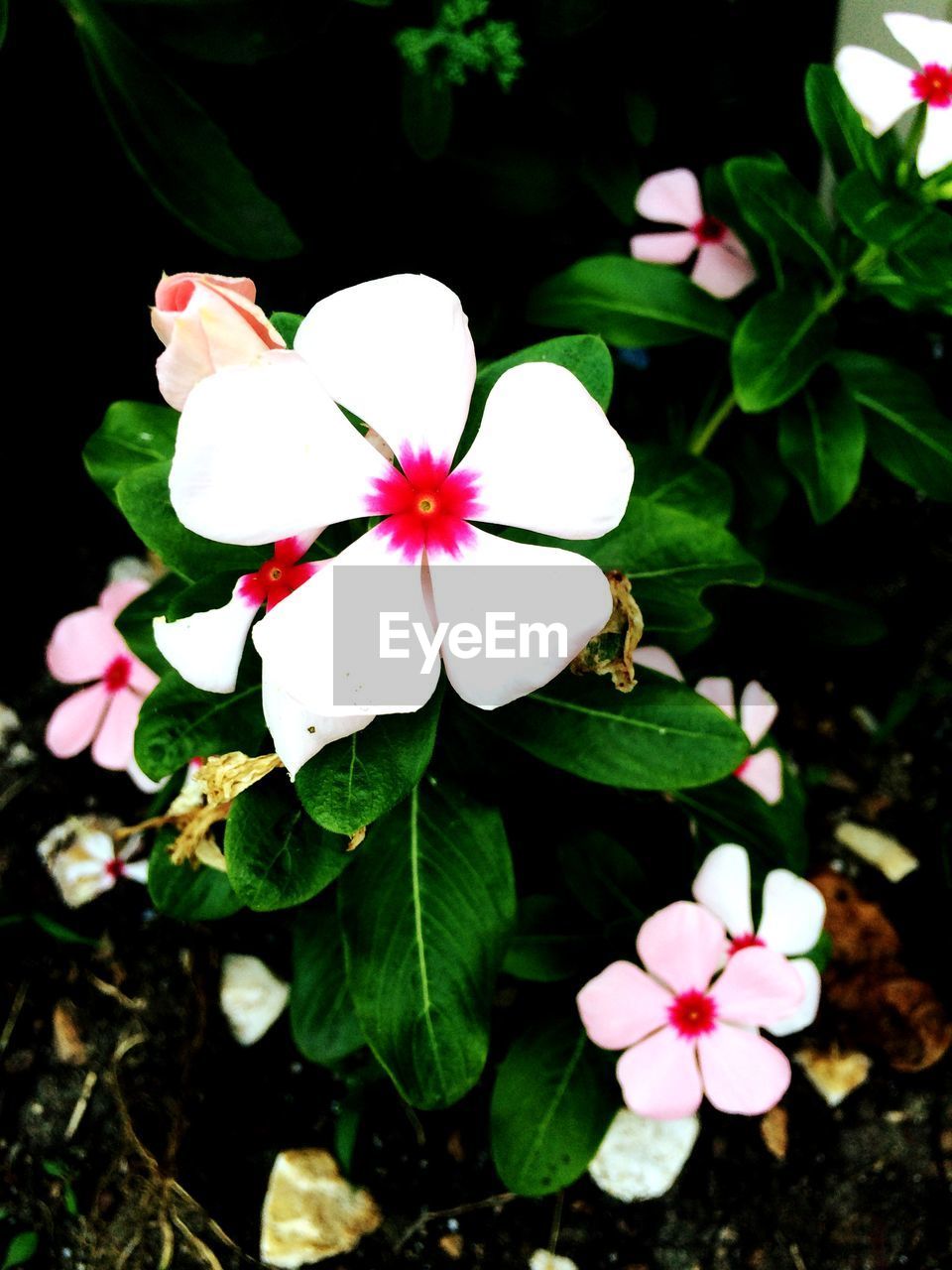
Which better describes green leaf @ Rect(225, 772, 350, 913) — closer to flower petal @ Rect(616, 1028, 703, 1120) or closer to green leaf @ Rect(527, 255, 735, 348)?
flower petal @ Rect(616, 1028, 703, 1120)

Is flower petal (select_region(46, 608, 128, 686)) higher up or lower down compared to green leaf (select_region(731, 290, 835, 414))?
lower down

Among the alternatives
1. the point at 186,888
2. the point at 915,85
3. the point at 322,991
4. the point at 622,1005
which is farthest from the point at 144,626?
the point at 915,85

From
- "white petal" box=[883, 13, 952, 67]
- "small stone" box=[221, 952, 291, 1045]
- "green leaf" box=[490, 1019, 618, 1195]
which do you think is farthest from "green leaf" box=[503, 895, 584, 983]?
"white petal" box=[883, 13, 952, 67]

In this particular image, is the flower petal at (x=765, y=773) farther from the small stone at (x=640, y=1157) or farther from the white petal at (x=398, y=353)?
the white petal at (x=398, y=353)

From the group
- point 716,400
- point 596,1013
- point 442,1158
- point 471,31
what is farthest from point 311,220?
point 442,1158

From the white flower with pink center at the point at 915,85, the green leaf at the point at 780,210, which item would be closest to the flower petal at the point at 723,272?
the green leaf at the point at 780,210
